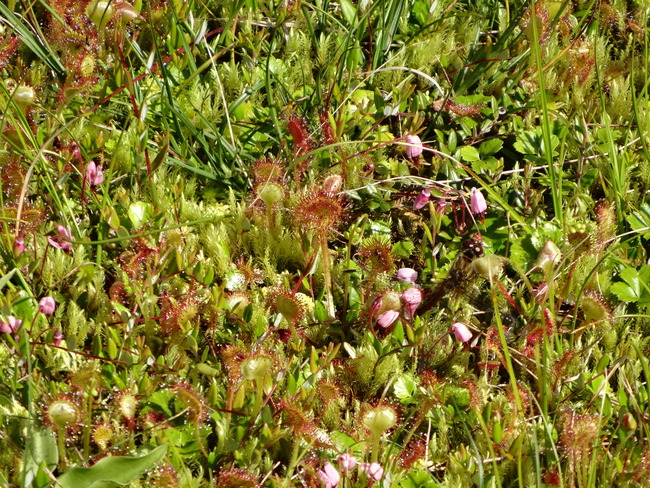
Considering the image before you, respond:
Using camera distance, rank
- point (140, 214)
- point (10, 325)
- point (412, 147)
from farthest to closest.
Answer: point (412, 147), point (140, 214), point (10, 325)

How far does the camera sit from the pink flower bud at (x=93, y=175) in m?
2.41

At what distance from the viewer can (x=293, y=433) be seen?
6.38ft

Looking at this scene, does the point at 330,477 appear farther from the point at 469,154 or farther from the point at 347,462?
the point at 469,154

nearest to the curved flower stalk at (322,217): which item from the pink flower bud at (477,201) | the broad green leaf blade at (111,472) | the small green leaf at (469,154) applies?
the pink flower bud at (477,201)

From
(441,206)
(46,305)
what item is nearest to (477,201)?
(441,206)

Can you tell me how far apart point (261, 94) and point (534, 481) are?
1.66 meters

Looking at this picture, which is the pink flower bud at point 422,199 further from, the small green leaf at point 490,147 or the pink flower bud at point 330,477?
the pink flower bud at point 330,477

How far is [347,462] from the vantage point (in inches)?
73.3

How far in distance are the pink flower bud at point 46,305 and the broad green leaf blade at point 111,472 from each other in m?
0.52

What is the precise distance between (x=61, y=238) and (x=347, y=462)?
1.08 metres

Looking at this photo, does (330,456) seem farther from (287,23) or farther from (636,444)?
(287,23)

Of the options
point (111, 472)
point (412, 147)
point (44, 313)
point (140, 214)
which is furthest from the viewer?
point (412, 147)

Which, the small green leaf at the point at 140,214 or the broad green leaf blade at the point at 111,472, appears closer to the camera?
the broad green leaf blade at the point at 111,472

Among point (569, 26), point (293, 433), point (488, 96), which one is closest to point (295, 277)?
point (293, 433)
